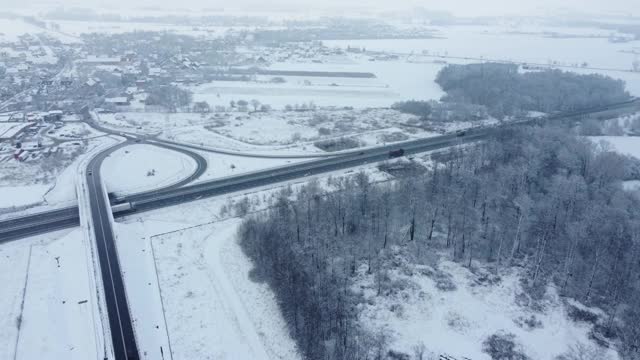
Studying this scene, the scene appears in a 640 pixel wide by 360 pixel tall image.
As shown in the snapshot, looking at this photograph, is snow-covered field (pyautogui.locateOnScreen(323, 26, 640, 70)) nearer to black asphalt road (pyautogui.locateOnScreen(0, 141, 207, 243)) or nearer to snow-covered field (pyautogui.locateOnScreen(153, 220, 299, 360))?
snow-covered field (pyautogui.locateOnScreen(153, 220, 299, 360))

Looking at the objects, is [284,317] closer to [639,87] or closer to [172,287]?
[172,287]

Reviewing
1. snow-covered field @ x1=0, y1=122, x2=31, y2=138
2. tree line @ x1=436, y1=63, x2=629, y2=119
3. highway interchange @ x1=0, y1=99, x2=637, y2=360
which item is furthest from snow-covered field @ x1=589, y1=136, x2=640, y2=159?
snow-covered field @ x1=0, y1=122, x2=31, y2=138

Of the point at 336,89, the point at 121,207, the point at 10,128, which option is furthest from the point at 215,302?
the point at 336,89

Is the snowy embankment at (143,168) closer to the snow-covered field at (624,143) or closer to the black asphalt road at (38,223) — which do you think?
the black asphalt road at (38,223)

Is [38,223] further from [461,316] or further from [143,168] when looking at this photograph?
[461,316]

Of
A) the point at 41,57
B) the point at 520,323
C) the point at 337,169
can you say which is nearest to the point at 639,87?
the point at 337,169

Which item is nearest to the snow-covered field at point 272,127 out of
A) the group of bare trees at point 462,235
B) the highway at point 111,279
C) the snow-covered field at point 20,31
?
the group of bare trees at point 462,235
